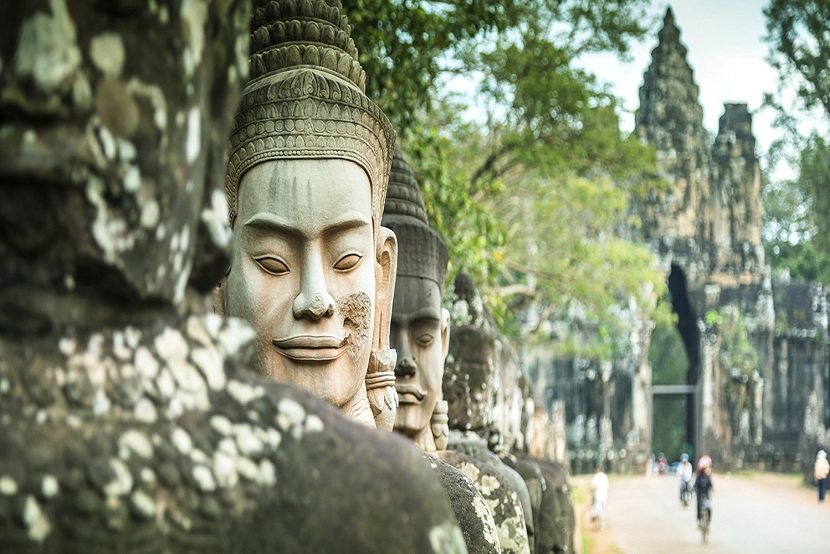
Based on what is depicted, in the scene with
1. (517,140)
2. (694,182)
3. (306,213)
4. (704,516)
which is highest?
(694,182)

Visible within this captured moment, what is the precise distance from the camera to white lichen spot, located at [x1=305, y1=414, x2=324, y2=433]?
141cm

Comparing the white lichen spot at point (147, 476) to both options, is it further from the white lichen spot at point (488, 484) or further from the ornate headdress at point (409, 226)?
the white lichen spot at point (488, 484)

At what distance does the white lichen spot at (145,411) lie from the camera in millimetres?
1311

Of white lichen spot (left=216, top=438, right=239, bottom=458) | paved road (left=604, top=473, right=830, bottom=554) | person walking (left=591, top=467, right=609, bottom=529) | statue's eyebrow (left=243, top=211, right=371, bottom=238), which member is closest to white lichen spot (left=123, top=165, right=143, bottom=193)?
white lichen spot (left=216, top=438, right=239, bottom=458)

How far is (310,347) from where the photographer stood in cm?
312

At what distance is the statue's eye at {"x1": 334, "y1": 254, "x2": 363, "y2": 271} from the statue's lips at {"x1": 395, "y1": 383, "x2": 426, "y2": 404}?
163 centimetres

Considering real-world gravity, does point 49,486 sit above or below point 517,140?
below

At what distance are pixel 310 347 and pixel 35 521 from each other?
1893 millimetres

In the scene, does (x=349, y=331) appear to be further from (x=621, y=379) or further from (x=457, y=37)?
(x=621, y=379)

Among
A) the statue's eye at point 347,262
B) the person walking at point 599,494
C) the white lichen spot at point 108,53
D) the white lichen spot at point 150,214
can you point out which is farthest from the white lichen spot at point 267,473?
the person walking at point 599,494

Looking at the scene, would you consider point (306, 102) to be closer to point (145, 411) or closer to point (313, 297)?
point (313, 297)

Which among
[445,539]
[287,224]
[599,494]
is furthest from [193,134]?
[599,494]

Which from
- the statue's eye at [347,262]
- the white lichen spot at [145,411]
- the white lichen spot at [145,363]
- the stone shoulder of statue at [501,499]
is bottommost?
the stone shoulder of statue at [501,499]

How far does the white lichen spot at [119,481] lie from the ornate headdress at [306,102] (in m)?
1.89
